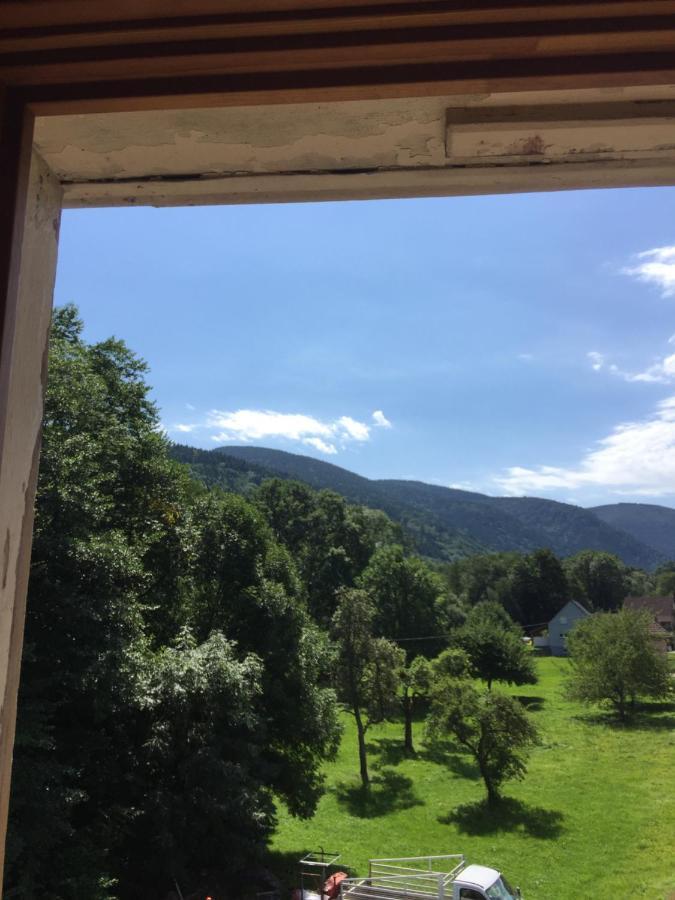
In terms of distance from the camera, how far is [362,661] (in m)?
21.5

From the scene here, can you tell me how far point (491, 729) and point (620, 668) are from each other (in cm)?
1145

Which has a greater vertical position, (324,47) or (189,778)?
(324,47)

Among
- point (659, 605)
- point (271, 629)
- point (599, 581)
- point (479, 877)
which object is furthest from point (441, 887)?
point (599, 581)

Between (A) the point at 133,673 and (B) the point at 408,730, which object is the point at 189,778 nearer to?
(A) the point at 133,673

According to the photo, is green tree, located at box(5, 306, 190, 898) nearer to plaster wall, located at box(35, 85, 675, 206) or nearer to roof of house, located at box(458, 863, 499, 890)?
roof of house, located at box(458, 863, 499, 890)

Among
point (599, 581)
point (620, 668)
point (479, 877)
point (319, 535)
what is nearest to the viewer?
point (479, 877)

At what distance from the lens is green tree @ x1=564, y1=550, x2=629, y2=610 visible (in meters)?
72.3

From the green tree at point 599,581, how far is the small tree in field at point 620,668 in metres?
44.1

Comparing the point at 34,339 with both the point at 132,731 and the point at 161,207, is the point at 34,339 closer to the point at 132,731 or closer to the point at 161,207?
the point at 161,207

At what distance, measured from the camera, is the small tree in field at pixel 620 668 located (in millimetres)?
27453

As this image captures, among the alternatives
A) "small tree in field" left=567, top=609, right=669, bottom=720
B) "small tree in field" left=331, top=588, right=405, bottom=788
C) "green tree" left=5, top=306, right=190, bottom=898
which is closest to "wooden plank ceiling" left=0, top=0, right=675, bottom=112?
"green tree" left=5, top=306, right=190, bottom=898

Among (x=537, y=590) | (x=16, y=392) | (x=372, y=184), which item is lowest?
(x=537, y=590)

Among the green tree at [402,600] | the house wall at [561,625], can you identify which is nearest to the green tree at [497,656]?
the green tree at [402,600]

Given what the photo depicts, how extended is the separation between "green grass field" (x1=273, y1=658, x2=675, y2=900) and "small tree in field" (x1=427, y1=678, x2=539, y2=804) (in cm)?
87
